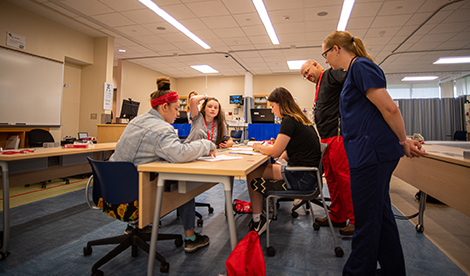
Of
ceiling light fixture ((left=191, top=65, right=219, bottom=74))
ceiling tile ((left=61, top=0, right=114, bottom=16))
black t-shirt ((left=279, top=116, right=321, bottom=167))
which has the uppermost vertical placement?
ceiling light fixture ((left=191, top=65, right=219, bottom=74))

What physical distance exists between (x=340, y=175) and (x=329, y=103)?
2.12 feet

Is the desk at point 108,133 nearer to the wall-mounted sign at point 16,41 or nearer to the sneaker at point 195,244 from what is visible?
the wall-mounted sign at point 16,41

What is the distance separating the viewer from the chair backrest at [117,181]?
56.1 inches

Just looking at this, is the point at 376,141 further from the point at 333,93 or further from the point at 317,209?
the point at 317,209

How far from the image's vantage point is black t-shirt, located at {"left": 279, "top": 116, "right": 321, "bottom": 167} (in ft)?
6.38

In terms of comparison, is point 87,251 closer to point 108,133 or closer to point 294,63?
point 108,133

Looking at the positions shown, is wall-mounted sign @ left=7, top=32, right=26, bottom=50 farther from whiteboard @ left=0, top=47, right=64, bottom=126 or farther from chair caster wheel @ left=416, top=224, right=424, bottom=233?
chair caster wheel @ left=416, top=224, right=424, bottom=233

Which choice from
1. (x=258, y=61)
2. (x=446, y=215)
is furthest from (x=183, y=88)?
(x=446, y=215)

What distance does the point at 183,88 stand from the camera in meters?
11.0

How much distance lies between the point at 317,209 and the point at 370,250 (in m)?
1.76

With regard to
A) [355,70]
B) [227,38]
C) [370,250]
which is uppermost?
[227,38]

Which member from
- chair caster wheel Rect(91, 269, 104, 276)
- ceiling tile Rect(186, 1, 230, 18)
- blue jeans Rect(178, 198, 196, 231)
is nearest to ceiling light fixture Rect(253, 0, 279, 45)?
ceiling tile Rect(186, 1, 230, 18)

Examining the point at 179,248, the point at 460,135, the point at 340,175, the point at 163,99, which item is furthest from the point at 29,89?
the point at 460,135

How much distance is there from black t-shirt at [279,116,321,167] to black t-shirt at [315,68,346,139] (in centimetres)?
30
